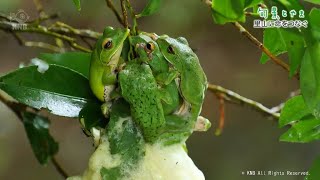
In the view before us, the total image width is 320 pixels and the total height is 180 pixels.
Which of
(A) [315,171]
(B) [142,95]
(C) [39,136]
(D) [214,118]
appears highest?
(B) [142,95]

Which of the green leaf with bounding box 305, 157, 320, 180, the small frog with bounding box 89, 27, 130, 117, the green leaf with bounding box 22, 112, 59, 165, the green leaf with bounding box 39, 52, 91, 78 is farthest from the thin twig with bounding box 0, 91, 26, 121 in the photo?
the green leaf with bounding box 305, 157, 320, 180

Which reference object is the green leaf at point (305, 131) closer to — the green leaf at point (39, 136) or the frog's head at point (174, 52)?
the frog's head at point (174, 52)

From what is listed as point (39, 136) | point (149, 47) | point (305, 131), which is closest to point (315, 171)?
point (305, 131)

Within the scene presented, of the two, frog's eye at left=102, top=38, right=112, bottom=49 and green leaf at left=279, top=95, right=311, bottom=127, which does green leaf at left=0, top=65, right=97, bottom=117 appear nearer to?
frog's eye at left=102, top=38, right=112, bottom=49

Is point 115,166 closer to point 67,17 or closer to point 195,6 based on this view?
point 67,17

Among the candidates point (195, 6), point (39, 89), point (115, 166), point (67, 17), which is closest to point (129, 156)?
point (115, 166)

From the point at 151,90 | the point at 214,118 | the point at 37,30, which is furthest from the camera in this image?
the point at 214,118

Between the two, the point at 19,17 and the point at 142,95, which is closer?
the point at 142,95

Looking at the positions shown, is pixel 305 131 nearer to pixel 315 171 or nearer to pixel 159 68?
pixel 315 171
